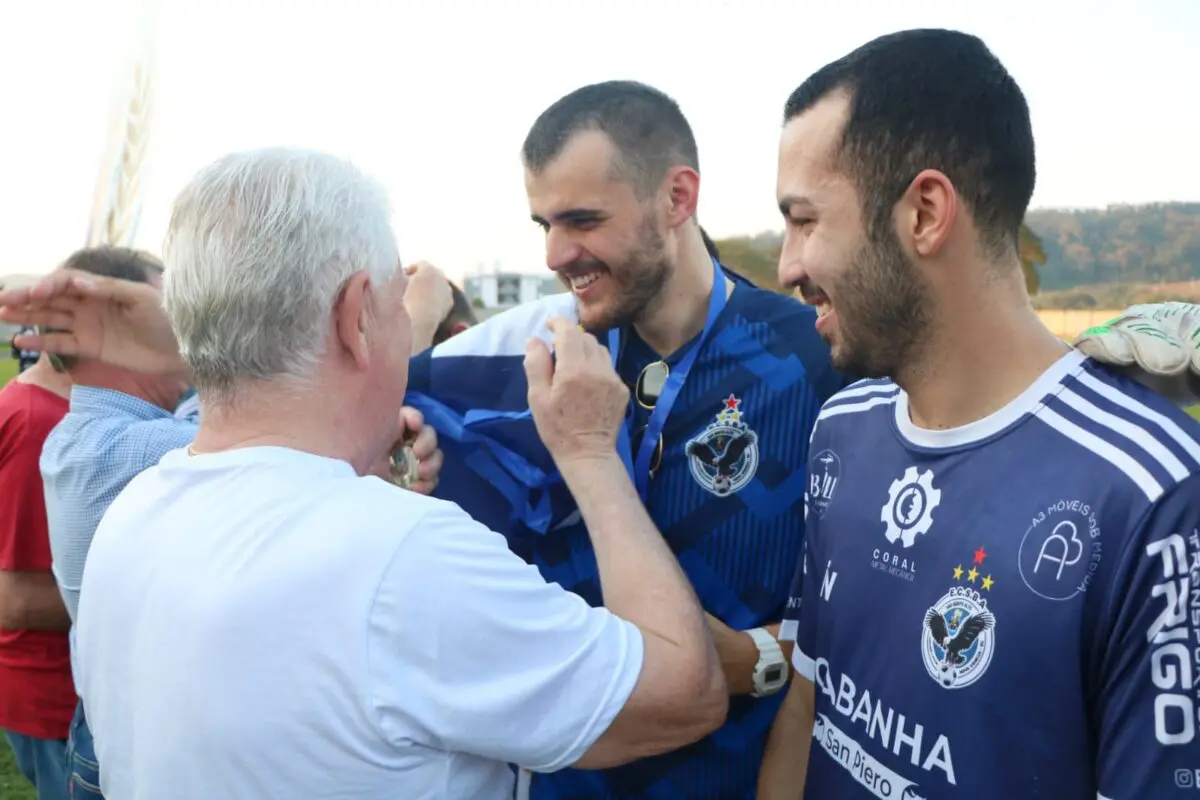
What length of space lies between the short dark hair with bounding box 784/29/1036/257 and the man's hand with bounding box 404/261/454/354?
1.50 m

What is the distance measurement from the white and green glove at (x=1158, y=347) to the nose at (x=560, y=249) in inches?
52.1

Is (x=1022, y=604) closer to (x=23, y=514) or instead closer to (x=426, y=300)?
(x=426, y=300)

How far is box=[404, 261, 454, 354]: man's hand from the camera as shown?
2.70 meters

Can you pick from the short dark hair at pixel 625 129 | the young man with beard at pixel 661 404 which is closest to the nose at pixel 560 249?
the young man with beard at pixel 661 404

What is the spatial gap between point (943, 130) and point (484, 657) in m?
1.16

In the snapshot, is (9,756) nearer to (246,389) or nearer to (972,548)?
(246,389)

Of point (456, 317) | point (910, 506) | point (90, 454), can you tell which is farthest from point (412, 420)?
point (456, 317)

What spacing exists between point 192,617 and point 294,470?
0.82ft

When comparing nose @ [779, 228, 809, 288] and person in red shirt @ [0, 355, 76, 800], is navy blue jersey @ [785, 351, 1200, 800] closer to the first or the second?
nose @ [779, 228, 809, 288]

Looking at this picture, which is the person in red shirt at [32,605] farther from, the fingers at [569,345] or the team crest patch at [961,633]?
the team crest patch at [961,633]

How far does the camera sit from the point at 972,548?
142 cm

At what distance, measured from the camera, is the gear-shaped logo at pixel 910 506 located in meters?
1.53

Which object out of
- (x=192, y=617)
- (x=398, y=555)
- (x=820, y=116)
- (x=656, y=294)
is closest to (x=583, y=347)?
(x=656, y=294)

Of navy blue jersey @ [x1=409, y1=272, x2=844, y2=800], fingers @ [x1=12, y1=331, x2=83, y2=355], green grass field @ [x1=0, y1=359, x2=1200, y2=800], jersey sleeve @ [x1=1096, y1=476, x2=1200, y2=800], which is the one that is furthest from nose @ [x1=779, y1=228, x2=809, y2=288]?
green grass field @ [x1=0, y1=359, x2=1200, y2=800]
